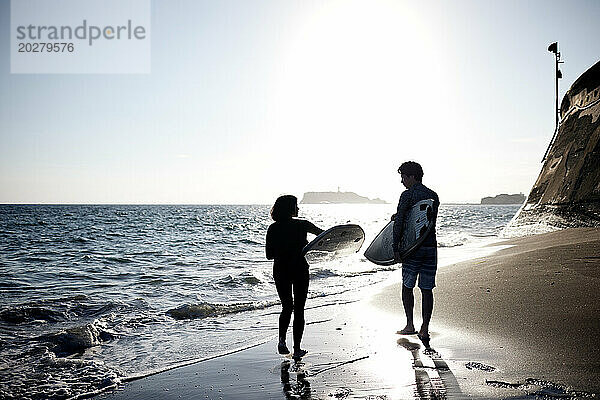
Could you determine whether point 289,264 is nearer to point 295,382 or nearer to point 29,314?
point 295,382

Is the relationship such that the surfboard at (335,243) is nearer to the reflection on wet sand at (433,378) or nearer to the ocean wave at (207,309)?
the reflection on wet sand at (433,378)

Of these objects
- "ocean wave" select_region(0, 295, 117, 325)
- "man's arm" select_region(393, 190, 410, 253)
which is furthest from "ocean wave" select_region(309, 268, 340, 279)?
"man's arm" select_region(393, 190, 410, 253)

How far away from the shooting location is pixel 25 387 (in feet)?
17.3

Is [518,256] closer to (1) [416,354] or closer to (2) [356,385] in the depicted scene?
(1) [416,354]

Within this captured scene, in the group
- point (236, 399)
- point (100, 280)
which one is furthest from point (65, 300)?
point (236, 399)

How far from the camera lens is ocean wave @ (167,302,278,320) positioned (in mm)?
9070

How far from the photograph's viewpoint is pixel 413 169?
595cm

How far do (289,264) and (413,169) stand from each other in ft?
6.03

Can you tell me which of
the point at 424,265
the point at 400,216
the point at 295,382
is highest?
the point at 400,216

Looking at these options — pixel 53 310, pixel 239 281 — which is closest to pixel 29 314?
pixel 53 310

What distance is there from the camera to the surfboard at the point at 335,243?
6.03 metres

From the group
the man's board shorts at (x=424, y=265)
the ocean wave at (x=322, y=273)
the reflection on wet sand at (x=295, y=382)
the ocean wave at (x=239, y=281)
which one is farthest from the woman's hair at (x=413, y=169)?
the ocean wave at (x=322, y=273)

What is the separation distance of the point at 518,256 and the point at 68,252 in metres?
19.3

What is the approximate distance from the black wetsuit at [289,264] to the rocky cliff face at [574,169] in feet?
45.3
